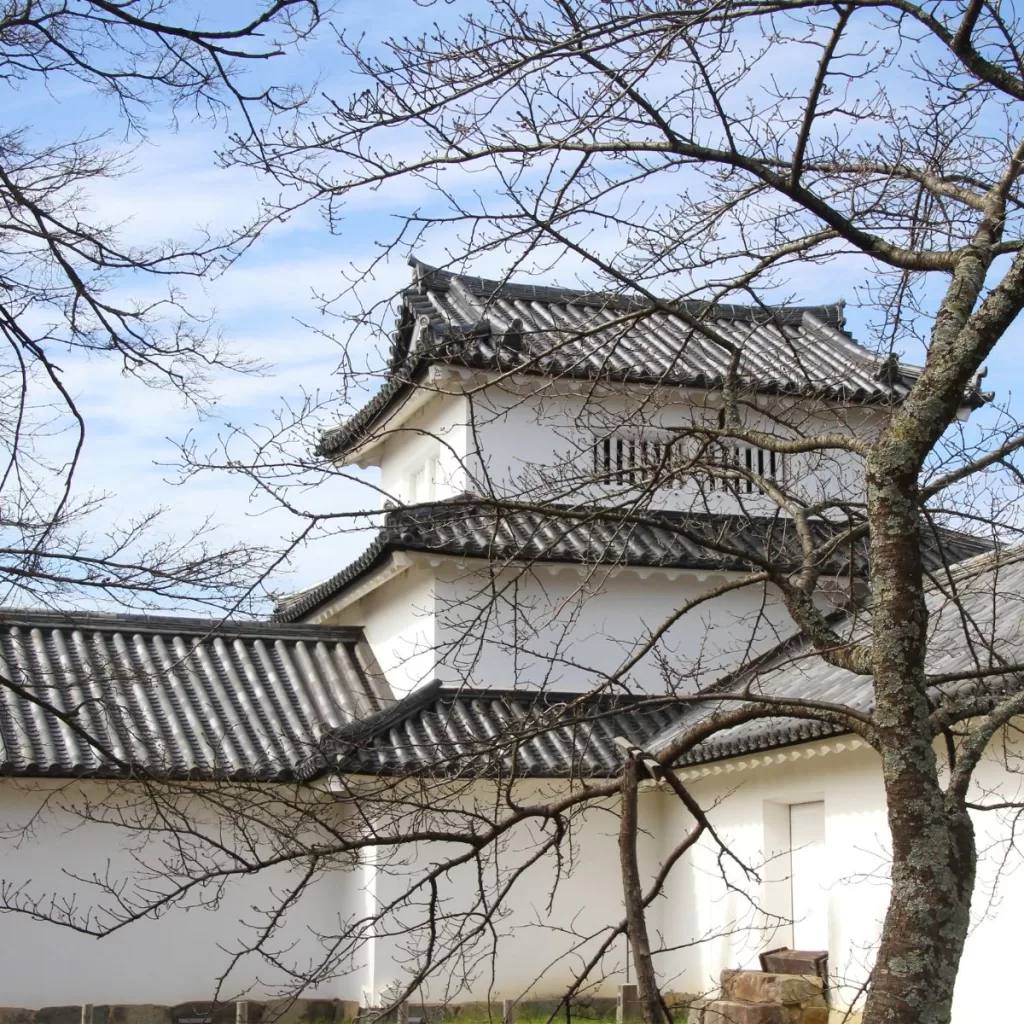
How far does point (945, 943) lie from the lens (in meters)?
3.91

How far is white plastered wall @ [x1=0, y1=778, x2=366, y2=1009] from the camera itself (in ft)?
41.2

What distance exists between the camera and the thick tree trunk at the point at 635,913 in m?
4.11

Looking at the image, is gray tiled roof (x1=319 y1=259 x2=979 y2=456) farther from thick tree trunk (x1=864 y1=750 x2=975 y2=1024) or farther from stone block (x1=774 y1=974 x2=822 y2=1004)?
thick tree trunk (x1=864 y1=750 x2=975 y2=1024)

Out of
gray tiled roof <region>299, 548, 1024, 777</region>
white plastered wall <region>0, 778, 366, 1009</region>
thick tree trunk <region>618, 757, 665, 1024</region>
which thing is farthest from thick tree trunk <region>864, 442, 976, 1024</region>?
white plastered wall <region>0, 778, 366, 1009</region>

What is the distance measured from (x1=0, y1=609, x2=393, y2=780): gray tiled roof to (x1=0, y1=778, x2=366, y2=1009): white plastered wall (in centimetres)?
54

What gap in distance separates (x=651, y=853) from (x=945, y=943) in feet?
35.0

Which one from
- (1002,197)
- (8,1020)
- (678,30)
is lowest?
(8,1020)

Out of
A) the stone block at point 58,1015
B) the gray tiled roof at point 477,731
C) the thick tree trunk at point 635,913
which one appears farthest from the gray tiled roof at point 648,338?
the thick tree trunk at point 635,913

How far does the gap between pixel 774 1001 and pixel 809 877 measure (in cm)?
147

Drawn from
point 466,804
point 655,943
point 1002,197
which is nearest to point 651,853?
point 655,943

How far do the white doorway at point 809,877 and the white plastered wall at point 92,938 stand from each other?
404 cm

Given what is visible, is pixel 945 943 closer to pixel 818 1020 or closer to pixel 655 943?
pixel 818 1020

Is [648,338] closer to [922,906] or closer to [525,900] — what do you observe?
[525,900]

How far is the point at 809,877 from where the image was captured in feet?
39.3
